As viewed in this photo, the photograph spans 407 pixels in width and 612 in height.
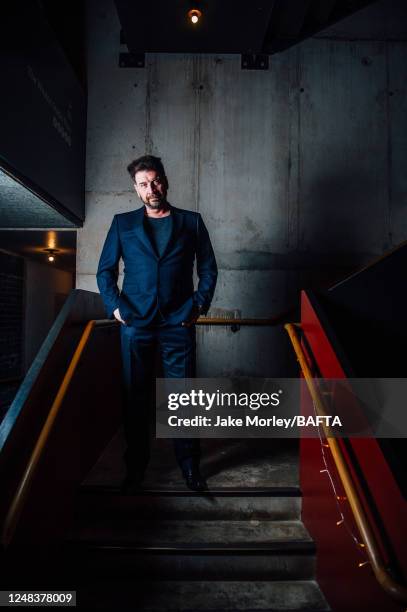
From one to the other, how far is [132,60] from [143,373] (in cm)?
350

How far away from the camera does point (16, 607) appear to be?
169 centimetres

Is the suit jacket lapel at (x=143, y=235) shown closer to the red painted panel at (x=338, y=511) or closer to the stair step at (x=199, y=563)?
the red painted panel at (x=338, y=511)

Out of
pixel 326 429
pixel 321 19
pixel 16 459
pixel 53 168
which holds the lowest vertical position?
pixel 16 459

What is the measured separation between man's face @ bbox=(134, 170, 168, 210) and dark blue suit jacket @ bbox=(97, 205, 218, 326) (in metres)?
0.12

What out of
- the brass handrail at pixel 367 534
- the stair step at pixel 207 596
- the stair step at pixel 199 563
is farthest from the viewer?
the stair step at pixel 199 563

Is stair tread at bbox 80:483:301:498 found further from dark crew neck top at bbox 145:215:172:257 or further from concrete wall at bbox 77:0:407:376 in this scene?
concrete wall at bbox 77:0:407:376

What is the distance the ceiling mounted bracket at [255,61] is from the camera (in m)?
4.38

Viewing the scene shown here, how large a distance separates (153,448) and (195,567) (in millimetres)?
1146

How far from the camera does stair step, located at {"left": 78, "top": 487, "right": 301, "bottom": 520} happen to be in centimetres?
243

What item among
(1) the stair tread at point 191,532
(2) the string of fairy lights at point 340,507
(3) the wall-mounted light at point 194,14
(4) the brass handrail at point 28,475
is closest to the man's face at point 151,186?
(4) the brass handrail at point 28,475

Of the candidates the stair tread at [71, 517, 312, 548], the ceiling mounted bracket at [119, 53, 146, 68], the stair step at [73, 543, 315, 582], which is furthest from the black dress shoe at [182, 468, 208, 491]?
the ceiling mounted bracket at [119, 53, 146, 68]

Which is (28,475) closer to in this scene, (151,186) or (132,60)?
(151,186)

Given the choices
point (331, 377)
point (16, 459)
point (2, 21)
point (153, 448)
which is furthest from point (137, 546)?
point (2, 21)

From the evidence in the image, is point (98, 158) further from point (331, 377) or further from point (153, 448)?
point (331, 377)
